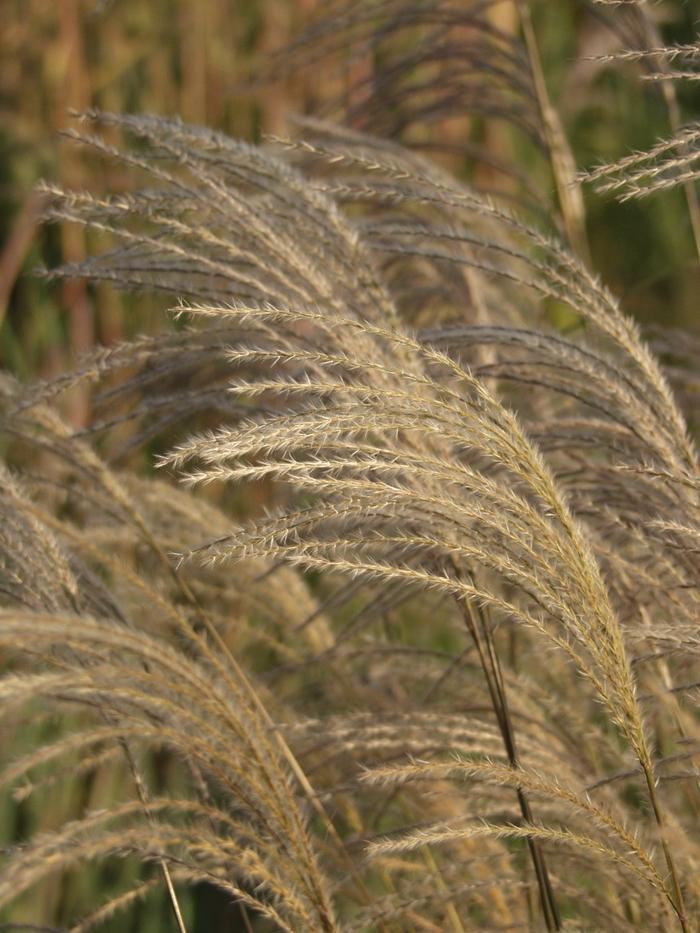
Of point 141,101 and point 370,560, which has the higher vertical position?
point 141,101

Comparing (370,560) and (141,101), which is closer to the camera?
(370,560)

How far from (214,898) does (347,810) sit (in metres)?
1.15

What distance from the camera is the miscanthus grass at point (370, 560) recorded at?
917mm

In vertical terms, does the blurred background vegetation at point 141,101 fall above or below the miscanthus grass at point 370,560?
above

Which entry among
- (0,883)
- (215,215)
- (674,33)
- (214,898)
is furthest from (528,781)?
(674,33)

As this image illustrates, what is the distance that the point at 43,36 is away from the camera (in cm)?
371

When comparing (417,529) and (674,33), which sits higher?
(674,33)

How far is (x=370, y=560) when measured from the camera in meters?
0.97

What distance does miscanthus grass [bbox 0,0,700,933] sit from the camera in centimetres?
92

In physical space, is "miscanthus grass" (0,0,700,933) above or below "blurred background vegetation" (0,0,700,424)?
below

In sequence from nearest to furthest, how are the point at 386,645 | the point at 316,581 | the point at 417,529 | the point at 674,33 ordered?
the point at 417,529 < the point at 386,645 < the point at 316,581 < the point at 674,33

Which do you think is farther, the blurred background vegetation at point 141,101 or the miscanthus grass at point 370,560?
the blurred background vegetation at point 141,101

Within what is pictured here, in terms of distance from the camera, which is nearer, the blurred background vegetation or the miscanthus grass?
the miscanthus grass

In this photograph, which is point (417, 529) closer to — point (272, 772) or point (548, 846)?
point (272, 772)
